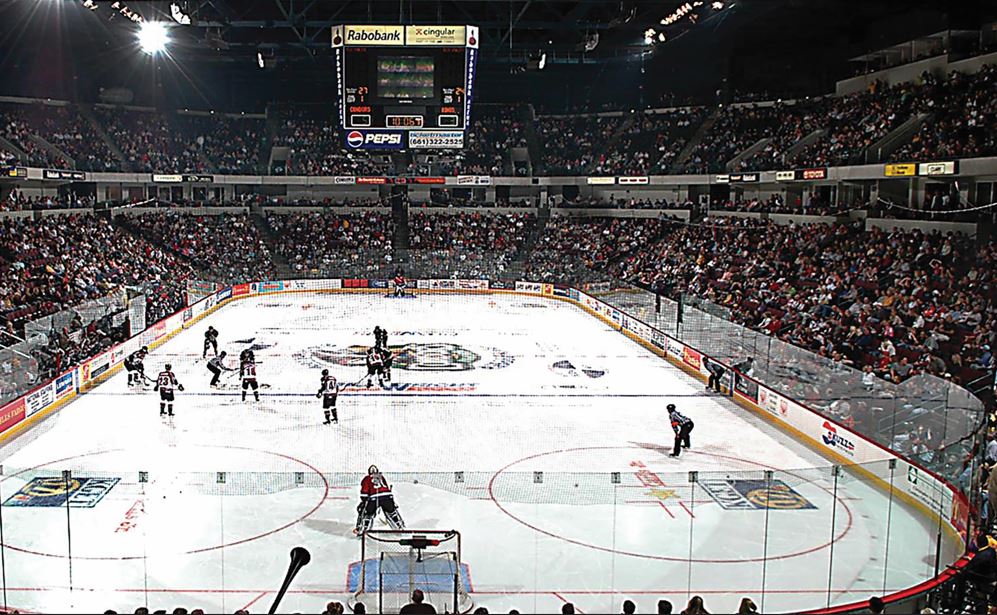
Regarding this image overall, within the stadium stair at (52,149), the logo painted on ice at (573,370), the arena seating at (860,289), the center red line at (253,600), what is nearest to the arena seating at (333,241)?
the stadium stair at (52,149)

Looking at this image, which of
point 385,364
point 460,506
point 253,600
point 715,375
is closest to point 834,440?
point 715,375

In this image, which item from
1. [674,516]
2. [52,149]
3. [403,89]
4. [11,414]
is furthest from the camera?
[52,149]

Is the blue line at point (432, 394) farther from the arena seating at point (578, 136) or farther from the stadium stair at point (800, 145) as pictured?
the stadium stair at point (800, 145)

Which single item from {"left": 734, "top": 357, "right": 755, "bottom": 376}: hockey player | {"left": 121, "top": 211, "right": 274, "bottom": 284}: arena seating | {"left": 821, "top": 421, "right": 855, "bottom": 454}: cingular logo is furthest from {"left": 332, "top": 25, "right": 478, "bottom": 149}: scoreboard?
{"left": 821, "top": 421, "right": 855, "bottom": 454}: cingular logo

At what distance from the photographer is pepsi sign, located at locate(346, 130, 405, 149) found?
24234mm

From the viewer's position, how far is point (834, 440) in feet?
44.9

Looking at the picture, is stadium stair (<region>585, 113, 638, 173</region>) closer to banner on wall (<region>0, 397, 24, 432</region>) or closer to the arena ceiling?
the arena ceiling

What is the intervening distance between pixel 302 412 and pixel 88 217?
21706 millimetres

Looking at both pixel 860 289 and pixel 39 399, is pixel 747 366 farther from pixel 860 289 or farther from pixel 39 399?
pixel 39 399

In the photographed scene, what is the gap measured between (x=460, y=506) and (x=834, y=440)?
21.1 feet

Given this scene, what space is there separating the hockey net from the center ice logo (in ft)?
40.5

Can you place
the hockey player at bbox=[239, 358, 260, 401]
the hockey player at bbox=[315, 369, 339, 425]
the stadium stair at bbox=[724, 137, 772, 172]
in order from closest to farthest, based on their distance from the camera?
the hockey player at bbox=[315, 369, 339, 425], the hockey player at bbox=[239, 358, 260, 401], the stadium stair at bbox=[724, 137, 772, 172]

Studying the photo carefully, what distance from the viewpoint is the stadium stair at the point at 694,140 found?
39781 mm

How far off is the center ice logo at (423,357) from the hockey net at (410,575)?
12.3 meters
